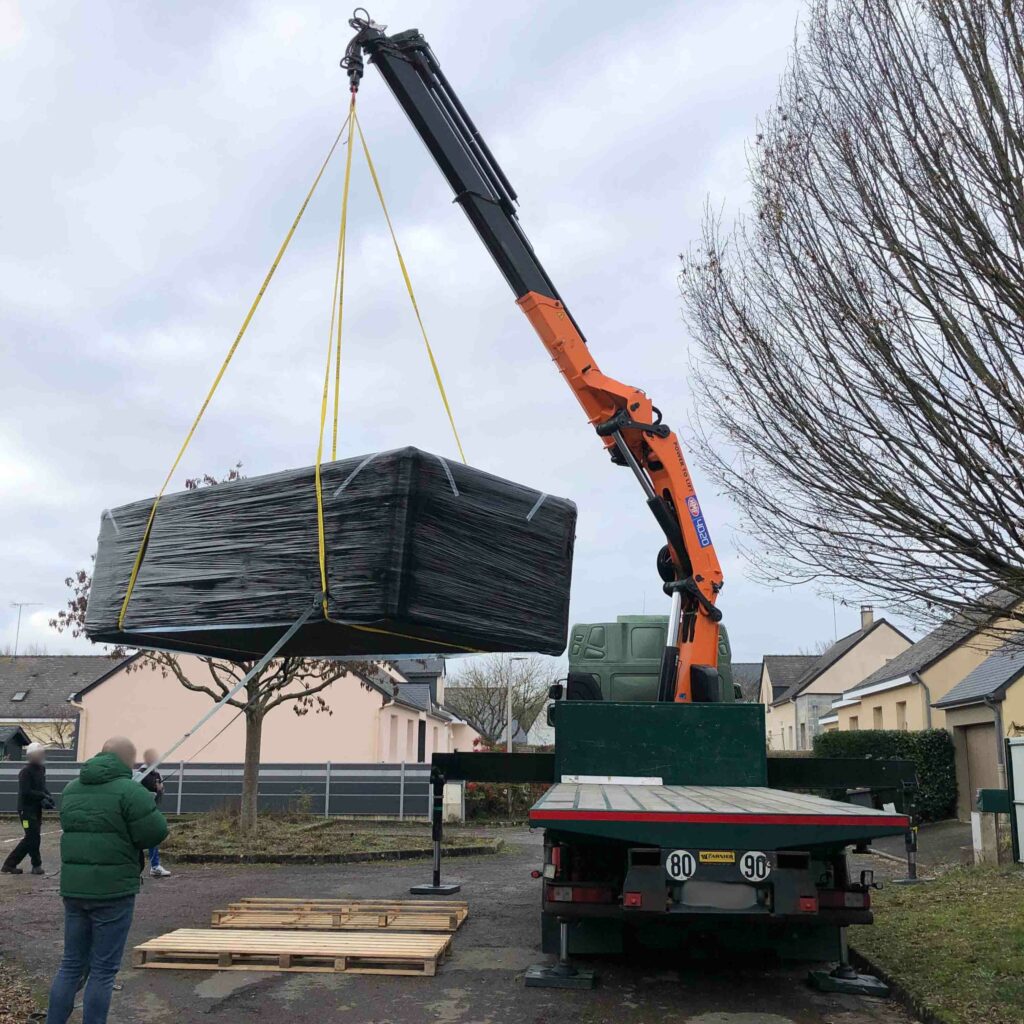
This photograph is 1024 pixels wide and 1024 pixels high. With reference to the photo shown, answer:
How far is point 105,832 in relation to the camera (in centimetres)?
521

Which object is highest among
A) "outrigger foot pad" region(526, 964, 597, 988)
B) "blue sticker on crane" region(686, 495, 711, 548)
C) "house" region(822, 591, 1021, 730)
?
"blue sticker on crane" region(686, 495, 711, 548)

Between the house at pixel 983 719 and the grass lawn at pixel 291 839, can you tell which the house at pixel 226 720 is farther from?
the house at pixel 983 719

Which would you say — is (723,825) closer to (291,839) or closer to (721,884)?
(721,884)

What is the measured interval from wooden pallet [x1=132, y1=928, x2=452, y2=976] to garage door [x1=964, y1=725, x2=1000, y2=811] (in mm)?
16285

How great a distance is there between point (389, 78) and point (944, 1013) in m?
7.60

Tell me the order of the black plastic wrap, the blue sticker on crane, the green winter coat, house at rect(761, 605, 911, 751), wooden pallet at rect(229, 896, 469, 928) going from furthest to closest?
house at rect(761, 605, 911, 751), the blue sticker on crane, wooden pallet at rect(229, 896, 469, 928), the black plastic wrap, the green winter coat

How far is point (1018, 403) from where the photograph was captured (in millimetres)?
6008

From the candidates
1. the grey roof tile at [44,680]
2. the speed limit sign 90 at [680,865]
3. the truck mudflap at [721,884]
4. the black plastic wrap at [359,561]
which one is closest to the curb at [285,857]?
the black plastic wrap at [359,561]

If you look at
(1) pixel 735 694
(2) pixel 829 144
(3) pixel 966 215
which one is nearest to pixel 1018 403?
(3) pixel 966 215

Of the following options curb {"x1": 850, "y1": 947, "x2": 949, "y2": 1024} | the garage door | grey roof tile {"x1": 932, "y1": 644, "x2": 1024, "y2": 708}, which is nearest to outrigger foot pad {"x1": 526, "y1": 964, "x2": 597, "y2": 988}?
curb {"x1": 850, "y1": 947, "x2": 949, "y2": 1024}

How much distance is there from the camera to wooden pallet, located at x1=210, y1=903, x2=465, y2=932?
26.9ft

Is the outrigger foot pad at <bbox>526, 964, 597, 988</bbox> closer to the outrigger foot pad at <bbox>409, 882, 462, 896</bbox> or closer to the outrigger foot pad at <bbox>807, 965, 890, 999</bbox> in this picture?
the outrigger foot pad at <bbox>807, 965, 890, 999</bbox>

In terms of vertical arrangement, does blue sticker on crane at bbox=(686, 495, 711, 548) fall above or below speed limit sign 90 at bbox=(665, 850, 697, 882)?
above

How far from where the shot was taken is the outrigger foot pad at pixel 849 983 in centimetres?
666
